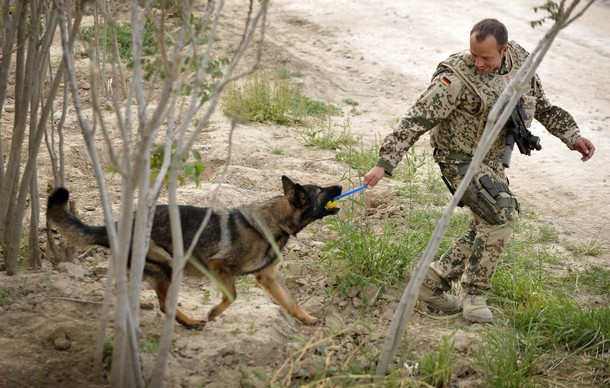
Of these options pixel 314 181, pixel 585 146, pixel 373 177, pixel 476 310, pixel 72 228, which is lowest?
pixel 314 181

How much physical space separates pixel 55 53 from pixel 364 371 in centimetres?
738

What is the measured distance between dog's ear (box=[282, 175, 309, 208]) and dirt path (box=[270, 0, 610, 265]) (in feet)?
8.45

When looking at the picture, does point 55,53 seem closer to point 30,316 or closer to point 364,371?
point 30,316

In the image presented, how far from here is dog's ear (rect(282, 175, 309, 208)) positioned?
15.4 feet

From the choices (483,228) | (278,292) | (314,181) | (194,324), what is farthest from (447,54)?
(194,324)

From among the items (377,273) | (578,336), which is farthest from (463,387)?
(377,273)

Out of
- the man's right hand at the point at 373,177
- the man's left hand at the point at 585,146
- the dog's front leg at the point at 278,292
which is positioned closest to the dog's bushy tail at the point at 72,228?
the dog's front leg at the point at 278,292

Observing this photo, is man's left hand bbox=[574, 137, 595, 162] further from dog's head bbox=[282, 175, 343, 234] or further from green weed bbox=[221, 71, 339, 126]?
green weed bbox=[221, 71, 339, 126]

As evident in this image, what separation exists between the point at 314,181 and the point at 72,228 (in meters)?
2.99

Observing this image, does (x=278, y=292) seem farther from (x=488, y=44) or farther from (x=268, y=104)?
(x=268, y=104)

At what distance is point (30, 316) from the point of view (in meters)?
4.09

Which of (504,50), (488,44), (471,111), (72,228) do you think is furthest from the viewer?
(471,111)

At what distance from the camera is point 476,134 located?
A: 15.4 feet

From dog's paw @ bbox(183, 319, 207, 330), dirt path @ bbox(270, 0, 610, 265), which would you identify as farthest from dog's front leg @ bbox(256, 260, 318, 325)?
dirt path @ bbox(270, 0, 610, 265)
